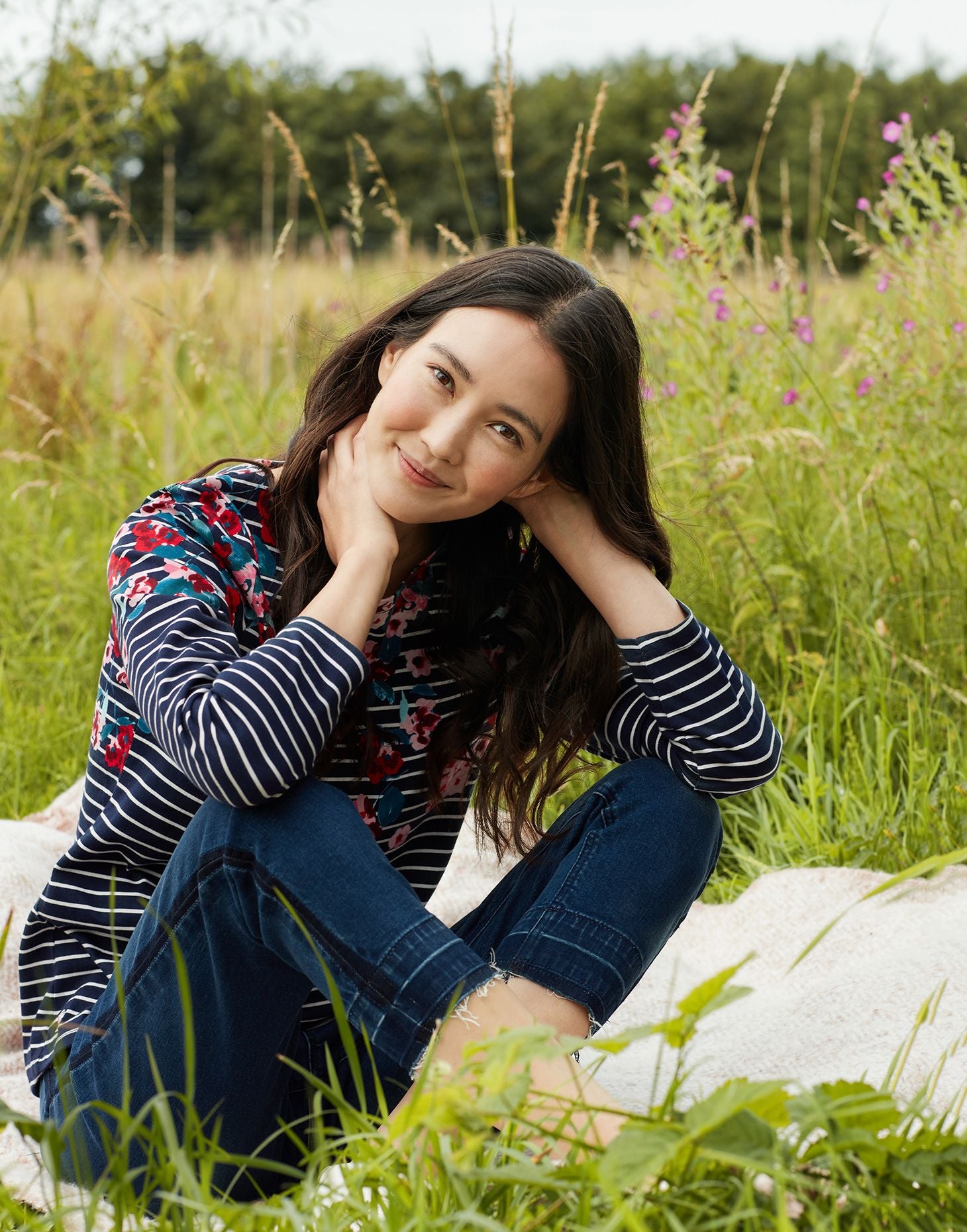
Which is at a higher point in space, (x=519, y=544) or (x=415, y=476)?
(x=415, y=476)

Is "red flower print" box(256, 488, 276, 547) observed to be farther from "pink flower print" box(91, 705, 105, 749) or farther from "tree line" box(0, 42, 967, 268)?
"tree line" box(0, 42, 967, 268)

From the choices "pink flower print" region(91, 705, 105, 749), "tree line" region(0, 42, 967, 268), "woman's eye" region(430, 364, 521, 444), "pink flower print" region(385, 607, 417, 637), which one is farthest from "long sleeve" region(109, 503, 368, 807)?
"tree line" region(0, 42, 967, 268)

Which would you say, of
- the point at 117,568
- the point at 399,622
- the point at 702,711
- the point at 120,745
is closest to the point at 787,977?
the point at 702,711

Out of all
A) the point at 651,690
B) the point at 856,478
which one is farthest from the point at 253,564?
the point at 856,478

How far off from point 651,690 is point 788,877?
0.72m

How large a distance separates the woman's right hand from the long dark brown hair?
17 millimetres

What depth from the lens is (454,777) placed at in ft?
5.89

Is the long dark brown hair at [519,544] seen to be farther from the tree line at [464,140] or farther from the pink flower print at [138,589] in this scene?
the tree line at [464,140]

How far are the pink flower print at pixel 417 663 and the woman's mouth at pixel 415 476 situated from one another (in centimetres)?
29

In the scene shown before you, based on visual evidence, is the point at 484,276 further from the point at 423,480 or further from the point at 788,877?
the point at 788,877

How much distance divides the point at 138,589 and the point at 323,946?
48cm

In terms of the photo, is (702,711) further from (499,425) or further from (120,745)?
(120,745)

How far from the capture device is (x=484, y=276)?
164 cm

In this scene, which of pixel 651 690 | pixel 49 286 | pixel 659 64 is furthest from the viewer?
pixel 659 64
